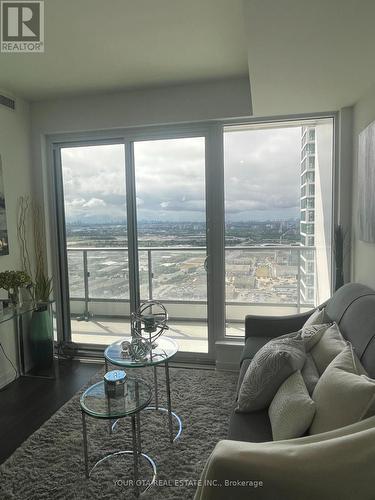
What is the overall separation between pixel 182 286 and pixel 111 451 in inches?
67.9

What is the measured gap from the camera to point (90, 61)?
2.56 m

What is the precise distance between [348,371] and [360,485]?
57cm

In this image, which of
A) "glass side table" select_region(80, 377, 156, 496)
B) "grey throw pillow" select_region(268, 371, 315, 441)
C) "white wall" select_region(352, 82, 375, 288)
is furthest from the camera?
"white wall" select_region(352, 82, 375, 288)

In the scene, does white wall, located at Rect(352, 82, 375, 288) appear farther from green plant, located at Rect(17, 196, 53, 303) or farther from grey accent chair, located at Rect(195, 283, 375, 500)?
green plant, located at Rect(17, 196, 53, 303)

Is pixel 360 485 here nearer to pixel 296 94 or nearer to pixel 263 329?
pixel 263 329

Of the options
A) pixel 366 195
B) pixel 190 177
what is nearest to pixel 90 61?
pixel 190 177

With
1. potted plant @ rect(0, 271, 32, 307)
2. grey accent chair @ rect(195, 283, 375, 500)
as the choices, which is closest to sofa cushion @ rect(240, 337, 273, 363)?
grey accent chair @ rect(195, 283, 375, 500)

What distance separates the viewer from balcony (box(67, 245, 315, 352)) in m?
3.35

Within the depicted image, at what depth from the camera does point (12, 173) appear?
10.6ft

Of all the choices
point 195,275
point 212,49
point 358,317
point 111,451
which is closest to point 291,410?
point 358,317

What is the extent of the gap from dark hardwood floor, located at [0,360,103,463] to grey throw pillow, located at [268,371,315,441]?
1730 mm

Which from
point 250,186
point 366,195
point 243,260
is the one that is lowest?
point 243,260

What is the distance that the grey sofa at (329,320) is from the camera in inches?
59.2

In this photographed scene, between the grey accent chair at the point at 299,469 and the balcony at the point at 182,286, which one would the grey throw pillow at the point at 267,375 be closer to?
the grey accent chair at the point at 299,469
